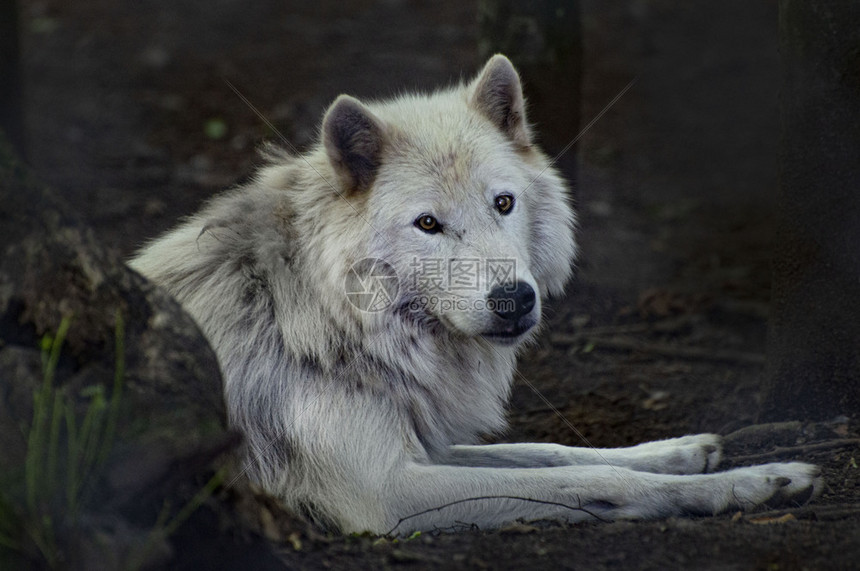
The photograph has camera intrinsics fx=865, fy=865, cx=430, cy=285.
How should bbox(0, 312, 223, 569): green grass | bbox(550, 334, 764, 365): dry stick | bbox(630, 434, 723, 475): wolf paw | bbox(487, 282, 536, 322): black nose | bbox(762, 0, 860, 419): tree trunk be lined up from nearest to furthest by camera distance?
bbox(0, 312, 223, 569): green grass → bbox(487, 282, 536, 322): black nose → bbox(762, 0, 860, 419): tree trunk → bbox(630, 434, 723, 475): wolf paw → bbox(550, 334, 764, 365): dry stick

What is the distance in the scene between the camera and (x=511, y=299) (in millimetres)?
3410

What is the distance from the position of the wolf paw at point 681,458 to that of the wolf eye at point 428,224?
143 cm

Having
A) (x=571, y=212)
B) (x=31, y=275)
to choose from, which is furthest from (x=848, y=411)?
(x=31, y=275)

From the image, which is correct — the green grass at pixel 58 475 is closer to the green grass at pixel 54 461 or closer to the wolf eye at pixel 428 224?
the green grass at pixel 54 461

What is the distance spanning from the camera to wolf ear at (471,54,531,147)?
3.92 metres

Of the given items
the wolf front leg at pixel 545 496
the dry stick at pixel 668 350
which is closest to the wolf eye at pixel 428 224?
the wolf front leg at pixel 545 496

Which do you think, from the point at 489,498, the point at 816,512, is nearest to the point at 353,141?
the point at 489,498

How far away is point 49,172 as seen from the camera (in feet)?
26.6

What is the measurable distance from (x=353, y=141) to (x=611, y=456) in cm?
187

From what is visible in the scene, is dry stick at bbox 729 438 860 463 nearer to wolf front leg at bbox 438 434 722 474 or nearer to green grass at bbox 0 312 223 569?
wolf front leg at bbox 438 434 722 474

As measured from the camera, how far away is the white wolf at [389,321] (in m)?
3.47

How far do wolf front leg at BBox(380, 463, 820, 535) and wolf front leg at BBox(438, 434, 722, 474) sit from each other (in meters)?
0.42

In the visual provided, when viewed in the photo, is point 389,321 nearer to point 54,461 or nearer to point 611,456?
point 611,456

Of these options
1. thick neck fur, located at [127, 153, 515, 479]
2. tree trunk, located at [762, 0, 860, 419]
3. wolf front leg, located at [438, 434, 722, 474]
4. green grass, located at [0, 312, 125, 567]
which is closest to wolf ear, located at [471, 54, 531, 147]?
thick neck fur, located at [127, 153, 515, 479]
